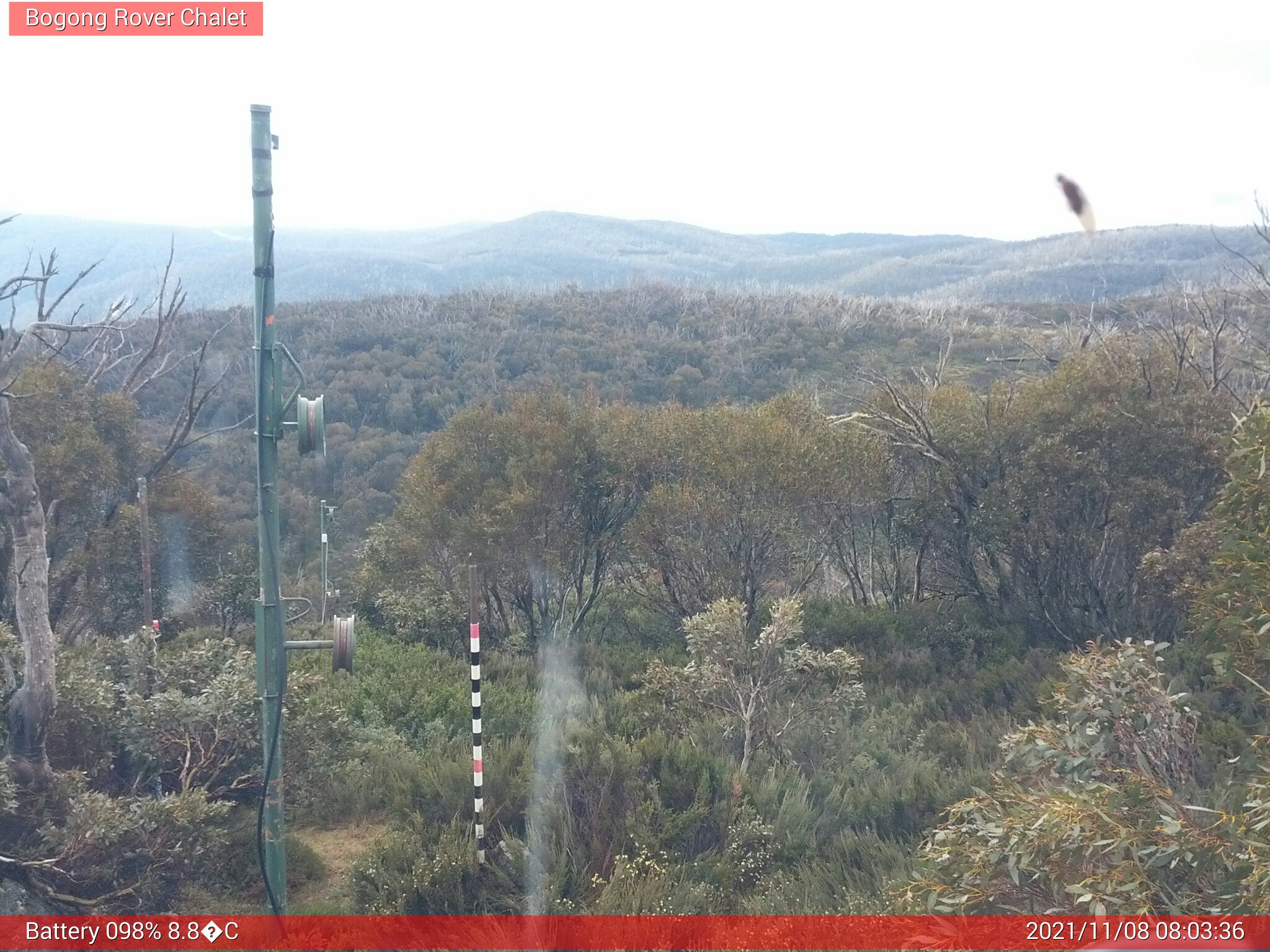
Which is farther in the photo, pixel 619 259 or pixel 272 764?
pixel 619 259

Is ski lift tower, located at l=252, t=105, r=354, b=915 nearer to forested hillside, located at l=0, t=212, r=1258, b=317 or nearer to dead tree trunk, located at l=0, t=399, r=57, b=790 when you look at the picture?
forested hillside, located at l=0, t=212, r=1258, b=317

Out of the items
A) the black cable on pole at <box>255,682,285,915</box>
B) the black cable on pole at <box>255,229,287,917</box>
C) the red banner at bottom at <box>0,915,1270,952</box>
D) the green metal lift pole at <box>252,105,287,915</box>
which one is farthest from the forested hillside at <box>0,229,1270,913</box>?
the green metal lift pole at <box>252,105,287,915</box>

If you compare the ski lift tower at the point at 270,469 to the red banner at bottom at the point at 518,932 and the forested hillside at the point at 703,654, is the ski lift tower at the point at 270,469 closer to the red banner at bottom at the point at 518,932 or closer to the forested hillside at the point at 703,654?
the red banner at bottom at the point at 518,932

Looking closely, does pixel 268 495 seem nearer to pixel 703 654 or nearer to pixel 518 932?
pixel 518 932

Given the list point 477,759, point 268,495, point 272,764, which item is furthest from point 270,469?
point 477,759

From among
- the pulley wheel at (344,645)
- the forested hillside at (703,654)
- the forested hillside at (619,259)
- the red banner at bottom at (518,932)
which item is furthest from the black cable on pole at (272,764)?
the forested hillside at (619,259)

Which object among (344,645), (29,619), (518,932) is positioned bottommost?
(518,932)

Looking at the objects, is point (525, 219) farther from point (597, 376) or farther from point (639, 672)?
point (639, 672)
